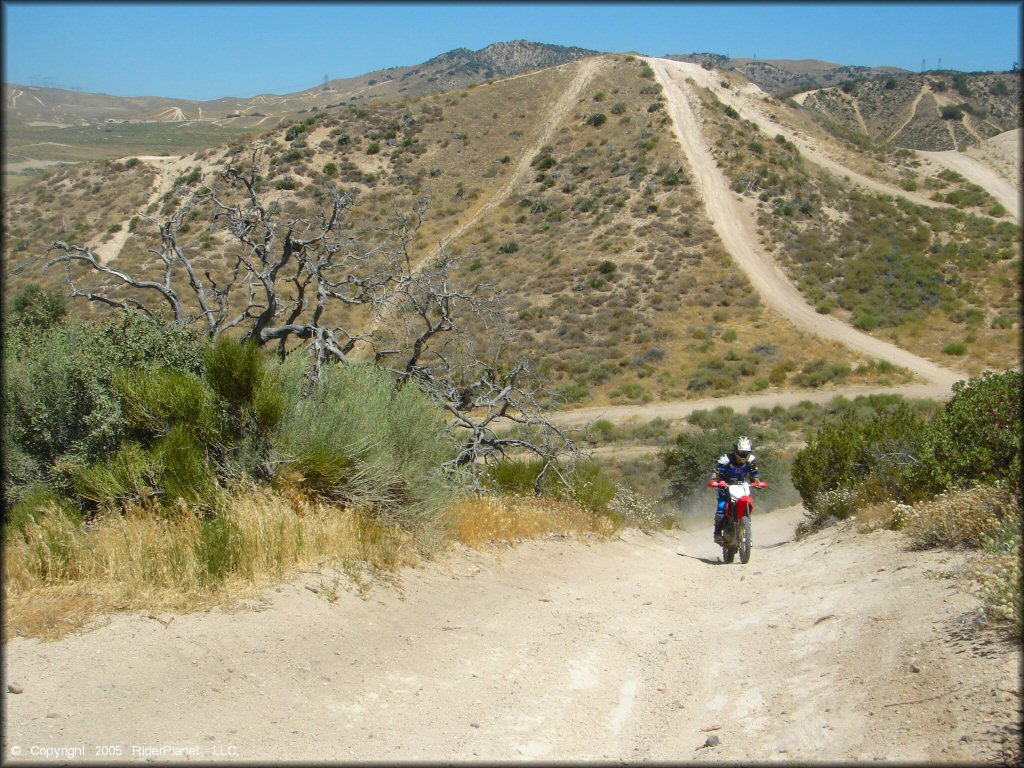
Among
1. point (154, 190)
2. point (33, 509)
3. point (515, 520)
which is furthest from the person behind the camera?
point (154, 190)

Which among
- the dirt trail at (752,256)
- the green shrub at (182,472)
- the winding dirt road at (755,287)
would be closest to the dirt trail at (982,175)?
the winding dirt road at (755,287)

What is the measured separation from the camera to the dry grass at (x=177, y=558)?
5.35 meters

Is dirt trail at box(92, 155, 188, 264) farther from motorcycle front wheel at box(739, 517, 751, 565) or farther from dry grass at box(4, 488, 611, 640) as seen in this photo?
dry grass at box(4, 488, 611, 640)

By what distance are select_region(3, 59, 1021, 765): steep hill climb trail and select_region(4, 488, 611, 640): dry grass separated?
6.4 inches

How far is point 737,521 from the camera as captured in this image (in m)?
10.9

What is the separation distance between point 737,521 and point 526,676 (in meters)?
5.98

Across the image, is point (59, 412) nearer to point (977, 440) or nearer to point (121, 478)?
point (121, 478)

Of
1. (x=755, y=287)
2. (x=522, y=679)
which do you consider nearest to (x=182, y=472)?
(x=522, y=679)

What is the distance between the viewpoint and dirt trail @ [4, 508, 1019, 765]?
4160 millimetres

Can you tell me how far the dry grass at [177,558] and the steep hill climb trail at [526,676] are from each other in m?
0.16

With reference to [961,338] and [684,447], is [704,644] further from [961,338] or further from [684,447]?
[961,338]

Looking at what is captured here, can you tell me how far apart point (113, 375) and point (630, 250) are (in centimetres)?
4010

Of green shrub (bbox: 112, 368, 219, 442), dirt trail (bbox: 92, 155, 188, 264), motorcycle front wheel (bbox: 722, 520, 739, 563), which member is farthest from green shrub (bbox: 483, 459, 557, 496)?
dirt trail (bbox: 92, 155, 188, 264)

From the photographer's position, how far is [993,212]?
165ft
